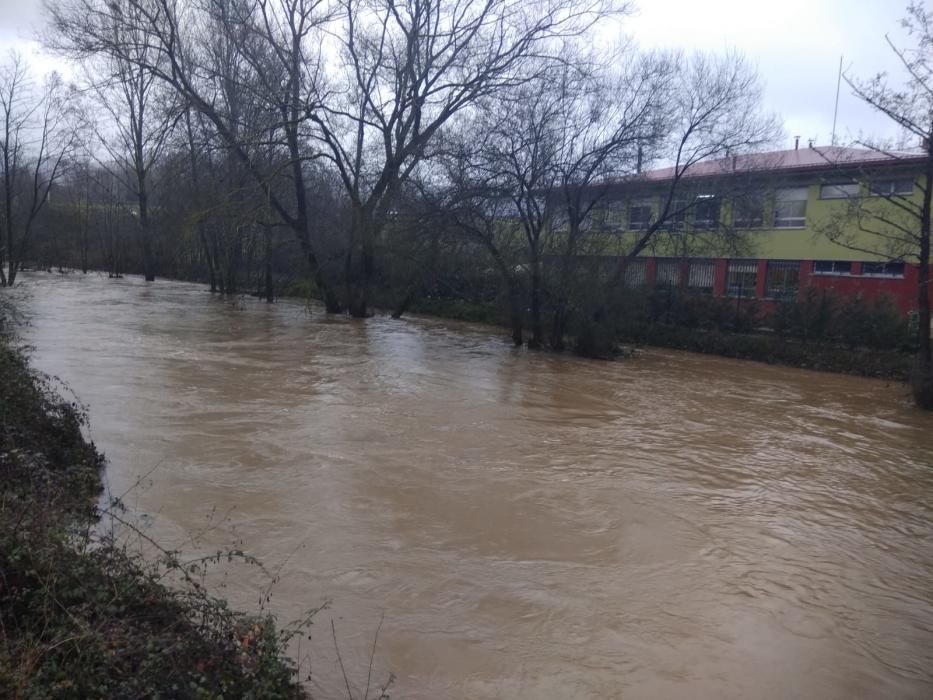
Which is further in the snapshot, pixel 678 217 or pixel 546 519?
pixel 678 217

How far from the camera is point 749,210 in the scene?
79.0 feet

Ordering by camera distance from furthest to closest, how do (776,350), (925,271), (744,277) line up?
(744,277), (776,350), (925,271)

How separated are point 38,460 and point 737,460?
8.58 metres

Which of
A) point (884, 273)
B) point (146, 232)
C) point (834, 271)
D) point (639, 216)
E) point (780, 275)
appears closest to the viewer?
point (884, 273)

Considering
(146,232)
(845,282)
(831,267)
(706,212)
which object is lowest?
(845,282)

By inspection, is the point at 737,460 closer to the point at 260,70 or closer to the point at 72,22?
the point at 260,70

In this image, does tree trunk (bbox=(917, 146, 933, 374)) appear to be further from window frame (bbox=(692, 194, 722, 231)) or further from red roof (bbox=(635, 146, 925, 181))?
window frame (bbox=(692, 194, 722, 231))

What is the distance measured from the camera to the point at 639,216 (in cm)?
2978

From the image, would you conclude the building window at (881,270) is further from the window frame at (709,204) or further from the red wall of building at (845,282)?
the window frame at (709,204)

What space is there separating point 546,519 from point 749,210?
19176 mm

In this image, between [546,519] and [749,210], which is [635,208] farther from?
[546,519]

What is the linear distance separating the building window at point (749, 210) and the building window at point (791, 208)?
14.6 ft

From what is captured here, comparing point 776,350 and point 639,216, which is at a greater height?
point 639,216

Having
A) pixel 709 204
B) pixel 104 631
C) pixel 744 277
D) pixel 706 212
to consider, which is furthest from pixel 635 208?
pixel 104 631
